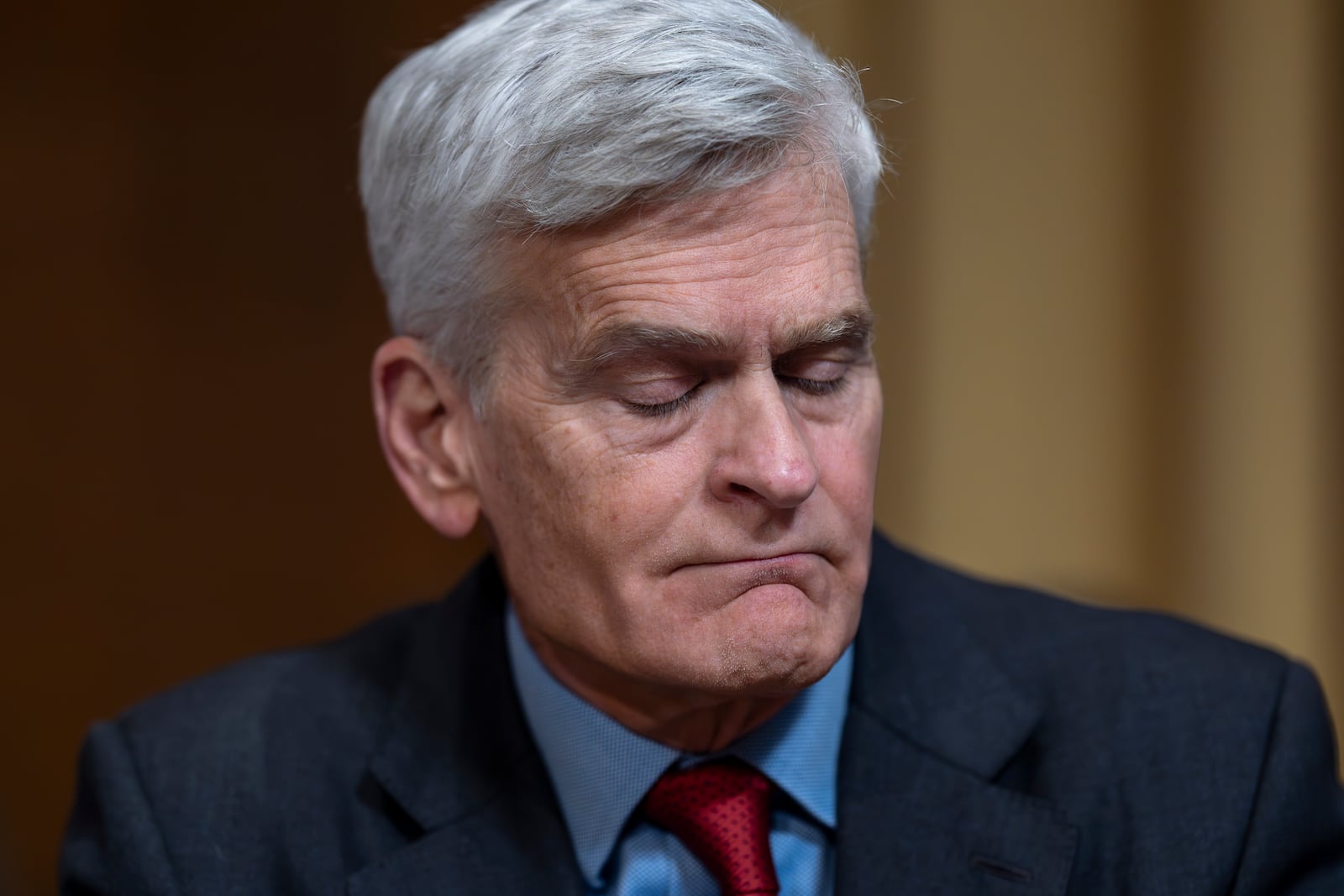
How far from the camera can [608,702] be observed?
1.72 meters

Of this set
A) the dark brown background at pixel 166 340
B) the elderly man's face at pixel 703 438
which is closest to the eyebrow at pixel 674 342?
the elderly man's face at pixel 703 438

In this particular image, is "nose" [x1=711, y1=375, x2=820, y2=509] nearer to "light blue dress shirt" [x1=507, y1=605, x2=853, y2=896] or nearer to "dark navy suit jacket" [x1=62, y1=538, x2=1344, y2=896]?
"light blue dress shirt" [x1=507, y1=605, x2=853, y2=896]

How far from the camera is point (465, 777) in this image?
1.75 metres

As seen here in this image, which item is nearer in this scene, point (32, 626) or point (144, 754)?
point (144, 754)

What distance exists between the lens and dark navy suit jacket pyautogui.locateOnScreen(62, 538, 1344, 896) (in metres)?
1.59

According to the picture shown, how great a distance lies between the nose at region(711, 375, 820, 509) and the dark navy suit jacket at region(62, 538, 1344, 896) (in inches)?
17.2

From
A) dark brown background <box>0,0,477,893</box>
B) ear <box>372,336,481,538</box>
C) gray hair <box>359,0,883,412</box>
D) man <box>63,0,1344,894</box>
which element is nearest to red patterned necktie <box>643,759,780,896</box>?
man <box>63,0,1344,894</box>

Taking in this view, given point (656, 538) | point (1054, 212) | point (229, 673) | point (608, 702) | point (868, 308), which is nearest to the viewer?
point (656, 538)

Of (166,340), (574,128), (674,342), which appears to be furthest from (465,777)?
(166,340)

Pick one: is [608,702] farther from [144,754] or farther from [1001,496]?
[1001,496]

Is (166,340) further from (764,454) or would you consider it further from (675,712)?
(764,454)

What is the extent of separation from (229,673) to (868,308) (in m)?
1.04

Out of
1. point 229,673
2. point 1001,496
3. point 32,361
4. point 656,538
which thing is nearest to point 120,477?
point 32,361

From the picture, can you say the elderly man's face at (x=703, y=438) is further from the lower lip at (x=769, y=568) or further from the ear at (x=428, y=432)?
the ear at (x=428, y=432)
